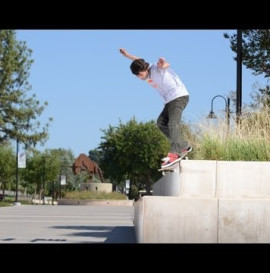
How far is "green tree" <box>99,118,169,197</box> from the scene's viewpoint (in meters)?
55.9

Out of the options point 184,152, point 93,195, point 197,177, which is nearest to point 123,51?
point 184,152

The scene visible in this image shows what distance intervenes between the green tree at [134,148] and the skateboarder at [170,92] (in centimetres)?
4538

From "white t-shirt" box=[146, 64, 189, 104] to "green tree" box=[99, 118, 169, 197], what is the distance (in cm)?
4539

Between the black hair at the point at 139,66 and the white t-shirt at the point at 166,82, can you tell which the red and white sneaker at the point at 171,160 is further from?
the black hair at the point at 139,66

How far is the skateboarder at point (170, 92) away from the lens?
30.7 ft

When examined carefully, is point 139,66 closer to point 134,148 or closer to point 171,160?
point 171,160

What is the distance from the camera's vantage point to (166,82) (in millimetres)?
9406

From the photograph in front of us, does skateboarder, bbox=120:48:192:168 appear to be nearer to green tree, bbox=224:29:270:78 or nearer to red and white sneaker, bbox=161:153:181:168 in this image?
red and white sneaker, bbox=161:153:181:168

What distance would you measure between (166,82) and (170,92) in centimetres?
15

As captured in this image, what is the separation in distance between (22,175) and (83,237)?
214 ft

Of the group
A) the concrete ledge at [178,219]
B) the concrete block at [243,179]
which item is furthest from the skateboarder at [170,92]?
the concrete ledge at [178,219]

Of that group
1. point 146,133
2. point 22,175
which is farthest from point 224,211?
point 22,175
